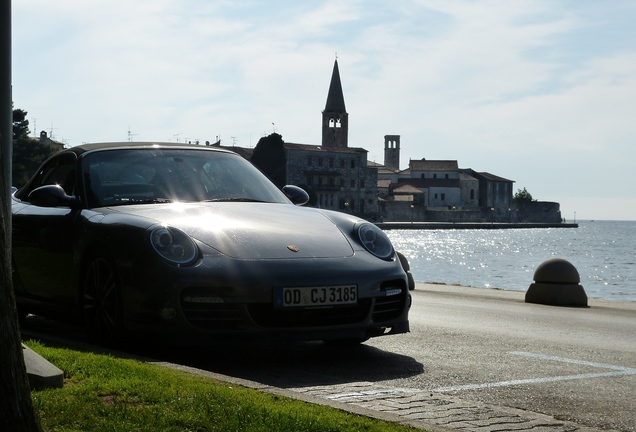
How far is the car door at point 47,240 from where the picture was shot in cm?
768

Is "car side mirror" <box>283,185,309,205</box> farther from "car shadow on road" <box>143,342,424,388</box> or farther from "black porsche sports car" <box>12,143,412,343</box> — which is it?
"car shadow on road" <box>143,342,424,388</box>

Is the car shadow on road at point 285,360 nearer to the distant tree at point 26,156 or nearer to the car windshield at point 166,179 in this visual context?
the car windshield at point 166,179

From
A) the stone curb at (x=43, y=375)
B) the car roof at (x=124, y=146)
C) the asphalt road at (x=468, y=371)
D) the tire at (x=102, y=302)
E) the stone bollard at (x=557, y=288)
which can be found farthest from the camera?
the stone bollard at (x=557, y=288)

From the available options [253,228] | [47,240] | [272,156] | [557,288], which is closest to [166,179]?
[47,240]

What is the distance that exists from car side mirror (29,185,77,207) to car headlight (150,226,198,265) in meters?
1.15

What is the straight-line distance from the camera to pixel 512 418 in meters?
5.09

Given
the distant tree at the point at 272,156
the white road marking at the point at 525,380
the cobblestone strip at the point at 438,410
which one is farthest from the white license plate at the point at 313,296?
the distant tree at the point at 272,156

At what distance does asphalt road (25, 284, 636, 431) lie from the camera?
17.5ft

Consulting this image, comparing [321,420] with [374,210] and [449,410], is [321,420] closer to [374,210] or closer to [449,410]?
[449,410]

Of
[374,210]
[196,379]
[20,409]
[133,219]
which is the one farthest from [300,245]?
[374,210]

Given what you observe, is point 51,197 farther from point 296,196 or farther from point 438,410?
point 438,410

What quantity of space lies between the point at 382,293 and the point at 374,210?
176 meters

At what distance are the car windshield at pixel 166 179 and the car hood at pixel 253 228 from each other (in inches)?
10.4

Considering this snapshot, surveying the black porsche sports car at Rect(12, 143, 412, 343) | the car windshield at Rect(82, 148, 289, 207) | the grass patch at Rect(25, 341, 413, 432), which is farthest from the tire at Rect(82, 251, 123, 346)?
the grass patch at Rect(25, 341, 413, 432)
